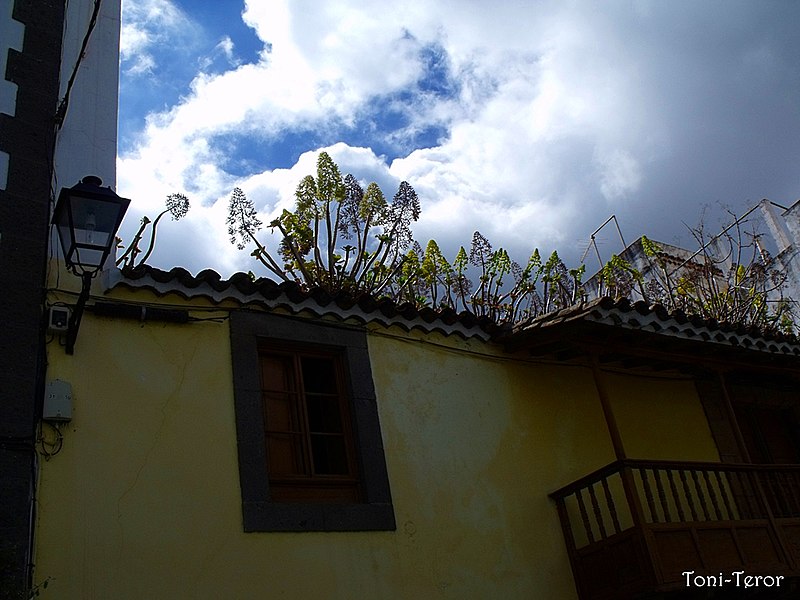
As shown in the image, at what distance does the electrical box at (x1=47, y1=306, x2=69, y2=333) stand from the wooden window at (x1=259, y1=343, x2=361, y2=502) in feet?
5.11

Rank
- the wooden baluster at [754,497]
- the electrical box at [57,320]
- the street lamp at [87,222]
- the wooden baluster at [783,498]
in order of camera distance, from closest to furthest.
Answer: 1. the street lamp at [87,222]
2. the electrical box at [57,320]
3. the wooden baluster at [754,497]
4. the wooden baluster at [783,498]

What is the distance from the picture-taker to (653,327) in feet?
23.6

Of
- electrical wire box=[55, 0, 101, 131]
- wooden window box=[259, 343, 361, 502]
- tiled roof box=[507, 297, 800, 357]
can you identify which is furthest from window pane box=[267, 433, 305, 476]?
electrical wire box=[55, 0, 101, 131]

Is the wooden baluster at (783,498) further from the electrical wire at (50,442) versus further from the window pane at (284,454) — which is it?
the electrical wire at (50,442)

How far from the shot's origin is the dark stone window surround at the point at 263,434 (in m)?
5.59

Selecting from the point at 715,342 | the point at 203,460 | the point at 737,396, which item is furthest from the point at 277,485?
the point at 737,396

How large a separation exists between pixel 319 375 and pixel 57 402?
224 cm

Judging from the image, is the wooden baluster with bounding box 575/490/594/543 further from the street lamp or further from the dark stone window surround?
the street lamp

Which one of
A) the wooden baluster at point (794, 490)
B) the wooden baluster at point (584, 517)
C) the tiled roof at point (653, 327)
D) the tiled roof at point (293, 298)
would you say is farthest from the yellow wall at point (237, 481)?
the wooden baluster at point (794, 490)

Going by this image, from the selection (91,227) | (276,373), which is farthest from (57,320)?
(276,373)

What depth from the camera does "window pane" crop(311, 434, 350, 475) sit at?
A: 246 inches

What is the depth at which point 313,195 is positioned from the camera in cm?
1162

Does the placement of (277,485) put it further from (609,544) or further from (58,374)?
(609,544)

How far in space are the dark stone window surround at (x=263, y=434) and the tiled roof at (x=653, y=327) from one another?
1.67m
